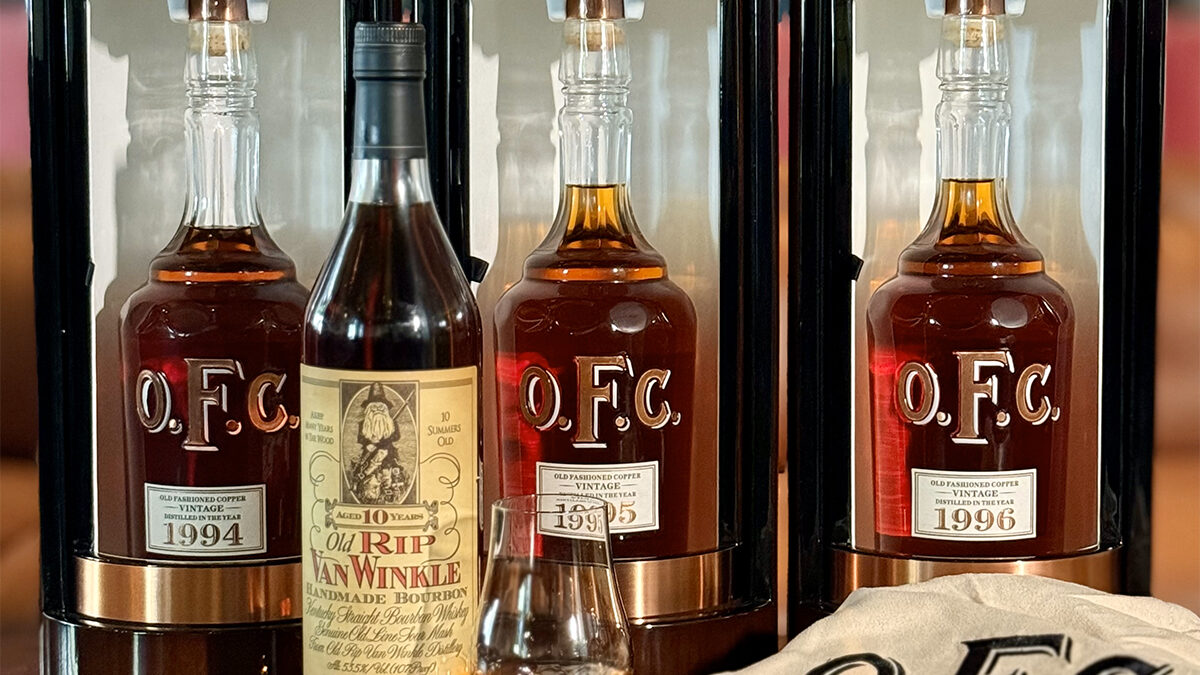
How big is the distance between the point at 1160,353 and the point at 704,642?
1.30ft

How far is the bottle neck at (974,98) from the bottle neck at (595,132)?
0.19 metres

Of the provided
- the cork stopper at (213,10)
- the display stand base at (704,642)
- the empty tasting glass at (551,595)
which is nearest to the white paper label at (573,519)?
the empty tasting glass at (551,595)

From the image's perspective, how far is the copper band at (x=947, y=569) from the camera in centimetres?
88

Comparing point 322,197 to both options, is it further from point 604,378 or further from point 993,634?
point 993,634

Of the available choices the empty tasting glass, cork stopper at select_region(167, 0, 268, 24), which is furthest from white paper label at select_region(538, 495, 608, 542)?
cork stopper at select_region(167, 0, 268, 24)

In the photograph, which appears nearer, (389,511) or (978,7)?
(389,511)

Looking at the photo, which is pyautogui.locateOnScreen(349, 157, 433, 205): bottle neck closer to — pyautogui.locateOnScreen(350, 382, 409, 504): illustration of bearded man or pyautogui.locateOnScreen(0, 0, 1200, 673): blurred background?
pyautogui.locateOnScreen(350, 382, 409, 504): illustration of bearded man

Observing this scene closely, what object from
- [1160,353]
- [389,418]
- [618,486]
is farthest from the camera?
[1160,353]

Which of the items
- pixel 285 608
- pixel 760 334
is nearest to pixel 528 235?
pixel 760 334

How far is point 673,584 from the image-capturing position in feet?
2.82

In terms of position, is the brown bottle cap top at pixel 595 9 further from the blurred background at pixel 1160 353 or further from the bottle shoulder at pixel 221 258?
the blurred background at pixel 1160 353

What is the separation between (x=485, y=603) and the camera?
0.75 m

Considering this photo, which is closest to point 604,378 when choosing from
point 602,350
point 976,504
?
point 602,350

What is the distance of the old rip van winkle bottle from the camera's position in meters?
0.86
